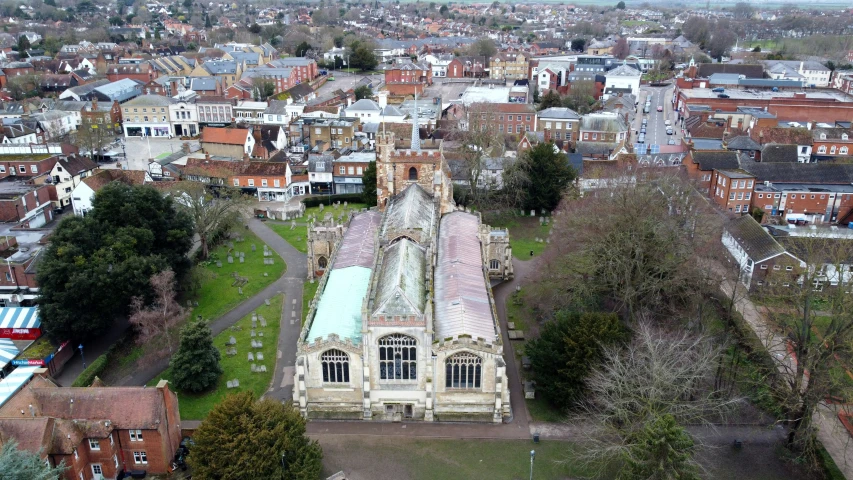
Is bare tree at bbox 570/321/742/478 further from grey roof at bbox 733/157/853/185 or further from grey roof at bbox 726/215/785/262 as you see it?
grey roof at bbox 733/157/853/185

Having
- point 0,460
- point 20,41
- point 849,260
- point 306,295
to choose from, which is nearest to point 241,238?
point 306,295

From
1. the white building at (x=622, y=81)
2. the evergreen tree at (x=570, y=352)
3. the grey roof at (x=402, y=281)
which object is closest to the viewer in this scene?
the grey roof at (x=402, y=281)

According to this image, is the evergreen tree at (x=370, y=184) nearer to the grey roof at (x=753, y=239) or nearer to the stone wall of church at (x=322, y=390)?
the grey roof at (x=753, y=239)

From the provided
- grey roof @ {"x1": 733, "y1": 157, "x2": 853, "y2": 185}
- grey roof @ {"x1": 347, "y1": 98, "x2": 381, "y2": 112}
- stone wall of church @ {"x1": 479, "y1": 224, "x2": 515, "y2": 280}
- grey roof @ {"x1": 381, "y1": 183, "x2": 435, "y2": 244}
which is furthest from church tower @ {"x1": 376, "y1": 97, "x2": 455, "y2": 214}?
grey roof @ {"x1": 347, "y1": 98, "x2": 381, "y2": 112}

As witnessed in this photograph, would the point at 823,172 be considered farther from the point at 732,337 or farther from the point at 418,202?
the point at 418,202

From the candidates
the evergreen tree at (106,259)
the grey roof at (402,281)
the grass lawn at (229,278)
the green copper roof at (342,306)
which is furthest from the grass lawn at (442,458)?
the grass lawn at (229,278)

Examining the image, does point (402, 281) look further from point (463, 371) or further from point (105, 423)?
point (105, 423)
